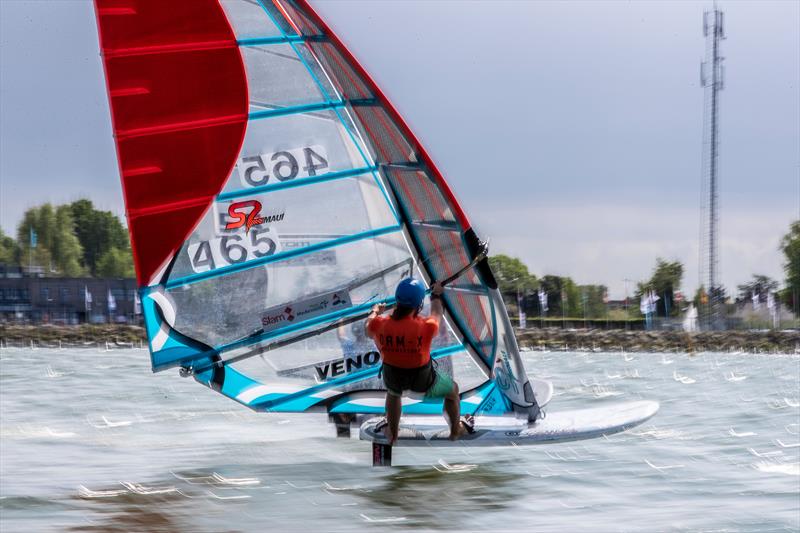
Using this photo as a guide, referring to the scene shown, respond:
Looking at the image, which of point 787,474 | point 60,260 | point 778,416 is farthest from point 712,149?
point 60,260

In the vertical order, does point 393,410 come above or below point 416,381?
below

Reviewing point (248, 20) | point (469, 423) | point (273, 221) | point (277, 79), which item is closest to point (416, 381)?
point (469, 423)

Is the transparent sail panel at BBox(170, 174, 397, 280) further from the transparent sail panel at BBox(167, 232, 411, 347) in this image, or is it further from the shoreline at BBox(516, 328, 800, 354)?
the shoreline at BBox(516, 328, 800, 354)

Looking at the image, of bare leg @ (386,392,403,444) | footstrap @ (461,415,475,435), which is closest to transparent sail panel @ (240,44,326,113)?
bare leg @ (386,392,403,444)

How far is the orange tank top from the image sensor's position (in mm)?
6406

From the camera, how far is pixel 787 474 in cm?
745

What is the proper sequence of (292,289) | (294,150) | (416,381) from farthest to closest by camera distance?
(292,289) → (294,150) → (416,381)

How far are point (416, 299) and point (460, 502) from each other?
49.5 inches

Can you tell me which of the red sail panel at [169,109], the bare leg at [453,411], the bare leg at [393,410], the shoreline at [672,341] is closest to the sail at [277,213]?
the red sail panel at [169,109]

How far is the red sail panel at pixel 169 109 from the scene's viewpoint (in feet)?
22.7

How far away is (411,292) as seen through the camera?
6.37 meters

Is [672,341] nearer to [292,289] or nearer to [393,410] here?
[292,289]

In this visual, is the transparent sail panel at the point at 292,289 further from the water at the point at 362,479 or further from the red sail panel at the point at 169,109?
the water at the point at 362,479

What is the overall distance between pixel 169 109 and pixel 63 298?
79.3m
